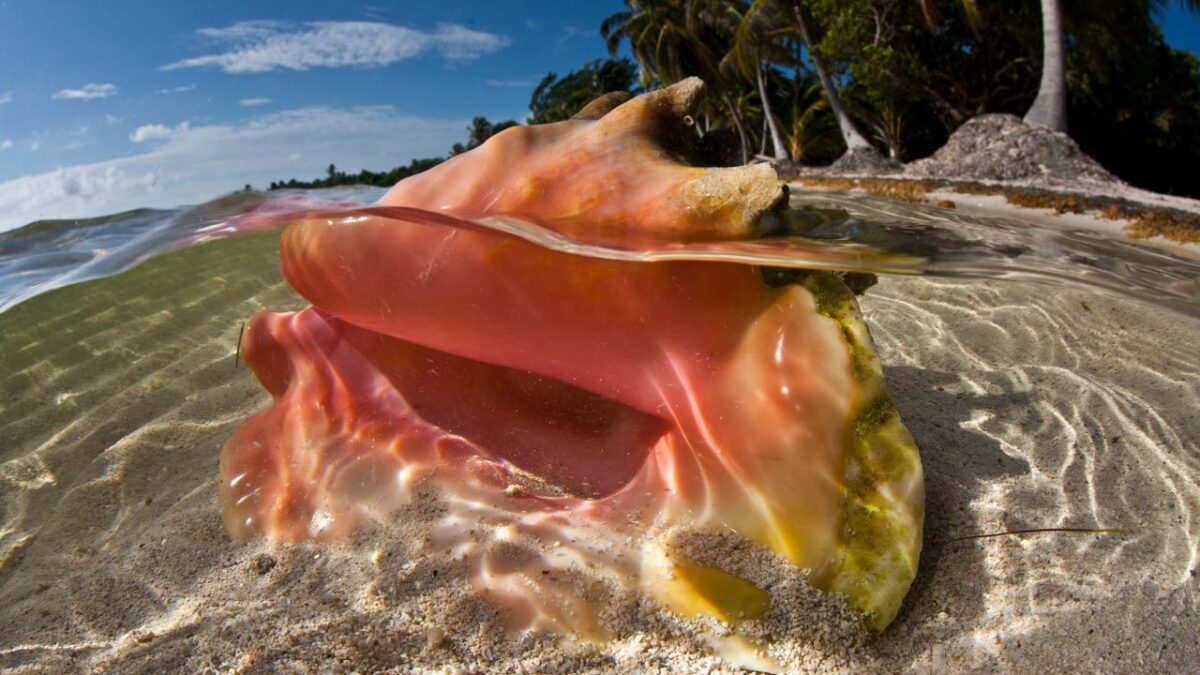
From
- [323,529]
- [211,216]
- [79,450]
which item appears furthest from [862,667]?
[211,216]

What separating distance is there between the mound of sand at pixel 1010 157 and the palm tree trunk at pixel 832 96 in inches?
189

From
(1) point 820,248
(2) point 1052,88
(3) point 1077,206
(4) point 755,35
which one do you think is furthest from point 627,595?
(4) point 755,35

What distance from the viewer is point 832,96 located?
653 inches

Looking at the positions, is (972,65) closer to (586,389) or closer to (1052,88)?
(1052,88)

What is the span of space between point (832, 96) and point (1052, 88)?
6.14 metres

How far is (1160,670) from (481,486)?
4.83ft

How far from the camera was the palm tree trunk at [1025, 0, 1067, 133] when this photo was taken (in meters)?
10.8

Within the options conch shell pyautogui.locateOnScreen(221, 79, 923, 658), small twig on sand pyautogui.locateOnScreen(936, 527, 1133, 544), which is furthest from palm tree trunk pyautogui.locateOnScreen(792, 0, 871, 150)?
conch shell pyautogui.locateOnScreen(221, 79, 923, 658)

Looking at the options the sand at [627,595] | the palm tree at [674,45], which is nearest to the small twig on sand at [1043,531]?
the sand at [627,595]

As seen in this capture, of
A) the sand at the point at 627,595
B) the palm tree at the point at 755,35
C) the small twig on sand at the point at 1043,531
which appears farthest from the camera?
the palm tree at the point at 755,35

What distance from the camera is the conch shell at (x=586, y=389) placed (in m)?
1.33

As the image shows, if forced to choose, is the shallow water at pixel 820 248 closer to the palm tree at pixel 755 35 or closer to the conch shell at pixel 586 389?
the conch shell at pixel 586 389

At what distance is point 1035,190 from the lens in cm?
765

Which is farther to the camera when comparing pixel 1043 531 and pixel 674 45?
pixel 674 45
